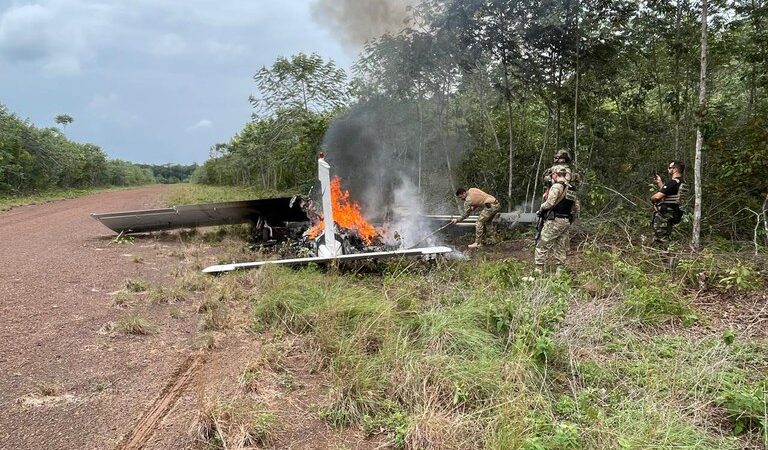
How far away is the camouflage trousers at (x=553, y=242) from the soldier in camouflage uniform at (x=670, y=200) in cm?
176

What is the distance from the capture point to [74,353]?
13.1ft

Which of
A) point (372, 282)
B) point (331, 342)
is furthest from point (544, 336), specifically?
point (372, 282)

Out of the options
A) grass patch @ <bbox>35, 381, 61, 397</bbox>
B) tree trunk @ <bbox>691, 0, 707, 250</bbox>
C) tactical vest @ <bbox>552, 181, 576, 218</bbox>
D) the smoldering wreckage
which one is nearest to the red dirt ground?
grass patch @ <bbox>35, 381, 61, 397</bbox>

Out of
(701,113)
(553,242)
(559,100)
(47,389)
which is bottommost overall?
(47,389)

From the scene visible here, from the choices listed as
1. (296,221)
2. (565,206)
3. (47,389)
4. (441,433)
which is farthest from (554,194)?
(47,389)

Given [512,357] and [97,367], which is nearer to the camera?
[512,357]

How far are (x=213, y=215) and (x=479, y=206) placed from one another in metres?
6.19

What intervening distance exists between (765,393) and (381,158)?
425 inches

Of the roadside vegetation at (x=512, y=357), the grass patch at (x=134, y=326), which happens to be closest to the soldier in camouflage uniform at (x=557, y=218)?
the roadside vegetation at (x=512, y=357)

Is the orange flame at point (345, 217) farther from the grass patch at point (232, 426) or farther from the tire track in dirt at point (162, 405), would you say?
the grass patch at point (232, 426)

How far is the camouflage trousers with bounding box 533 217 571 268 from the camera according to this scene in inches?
267

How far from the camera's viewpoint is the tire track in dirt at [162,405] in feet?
9.04

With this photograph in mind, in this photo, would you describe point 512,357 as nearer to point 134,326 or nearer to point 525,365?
point 525,365

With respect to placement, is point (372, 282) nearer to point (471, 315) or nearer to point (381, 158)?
point (471, 315)
